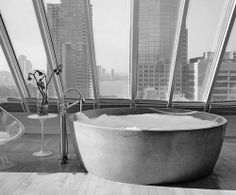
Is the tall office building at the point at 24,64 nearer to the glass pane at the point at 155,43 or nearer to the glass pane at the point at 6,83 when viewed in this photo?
the glass pane at the point at 6,83

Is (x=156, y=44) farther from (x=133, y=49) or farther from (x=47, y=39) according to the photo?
(x=47, y=39)

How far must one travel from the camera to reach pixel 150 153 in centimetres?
349

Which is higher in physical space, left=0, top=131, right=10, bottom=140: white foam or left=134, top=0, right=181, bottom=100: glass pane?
left=134, top=0, right=181, bottom=100: glass pane

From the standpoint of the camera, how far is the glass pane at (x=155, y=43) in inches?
218

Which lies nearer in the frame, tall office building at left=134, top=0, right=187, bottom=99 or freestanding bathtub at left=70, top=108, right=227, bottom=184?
freestanding bathtub at left=70, top=108, right=227, bottom=184

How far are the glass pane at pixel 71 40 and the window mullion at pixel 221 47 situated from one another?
221 cm

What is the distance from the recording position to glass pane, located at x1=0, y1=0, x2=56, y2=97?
5.63 metres

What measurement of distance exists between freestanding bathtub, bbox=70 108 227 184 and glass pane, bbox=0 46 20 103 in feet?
9.87

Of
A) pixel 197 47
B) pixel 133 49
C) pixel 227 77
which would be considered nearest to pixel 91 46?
pixel 133 49

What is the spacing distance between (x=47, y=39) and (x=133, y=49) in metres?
1.49

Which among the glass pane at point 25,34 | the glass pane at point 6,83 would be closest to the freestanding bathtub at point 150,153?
the glass pane at point 25,34

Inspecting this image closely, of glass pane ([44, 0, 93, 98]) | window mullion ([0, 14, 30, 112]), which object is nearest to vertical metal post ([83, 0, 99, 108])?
glass pane ([44, 0, 93, 98])

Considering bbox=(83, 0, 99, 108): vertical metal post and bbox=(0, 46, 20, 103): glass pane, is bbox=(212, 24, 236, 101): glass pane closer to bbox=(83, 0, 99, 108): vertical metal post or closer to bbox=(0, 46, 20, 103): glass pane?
bbox=(83, 0, 99, 108): vertical metal post

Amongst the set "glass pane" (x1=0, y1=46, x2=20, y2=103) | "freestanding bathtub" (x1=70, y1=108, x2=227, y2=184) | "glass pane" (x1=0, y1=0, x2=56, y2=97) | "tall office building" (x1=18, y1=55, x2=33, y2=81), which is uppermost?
"glass pane" (x1=0, y1=0, x2=56, y2=97)
